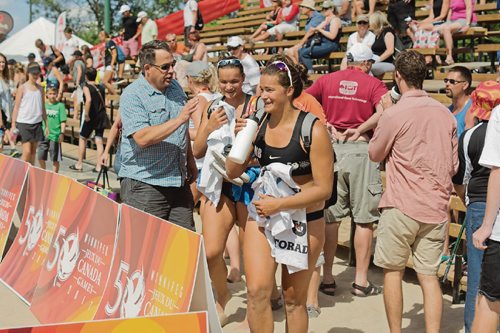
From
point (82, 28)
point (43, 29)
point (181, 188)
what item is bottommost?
point (82, 28)

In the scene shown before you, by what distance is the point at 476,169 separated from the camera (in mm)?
4211

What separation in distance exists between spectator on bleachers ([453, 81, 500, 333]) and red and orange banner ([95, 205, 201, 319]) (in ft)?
5.47

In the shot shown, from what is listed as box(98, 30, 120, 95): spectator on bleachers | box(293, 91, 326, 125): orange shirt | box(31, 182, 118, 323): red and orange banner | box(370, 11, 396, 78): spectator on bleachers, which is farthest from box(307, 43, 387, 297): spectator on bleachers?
box(98, 30, 120, 95): spectator on bleachers

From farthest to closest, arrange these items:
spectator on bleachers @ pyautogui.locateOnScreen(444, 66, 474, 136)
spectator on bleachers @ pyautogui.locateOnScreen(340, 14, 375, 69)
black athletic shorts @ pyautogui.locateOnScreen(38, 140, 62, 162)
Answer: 1. black athletic shorts @ pyautogui.locateOnScreen(38, 140, 62, 162)
2. spectator on bleachers @ pyautogui.locateOnScreen(340, 14, 375, 69)
3. spectator on bleachers @ pyautogui.locateOnScreen(444, 66, 474, 136)

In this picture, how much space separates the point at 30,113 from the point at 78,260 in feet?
18.9

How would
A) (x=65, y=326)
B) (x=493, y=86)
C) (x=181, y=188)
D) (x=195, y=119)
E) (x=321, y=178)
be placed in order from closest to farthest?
(x=65, y=326) < (x=321, y=178) < (x=493, y=86) < (x=181, y=188) < (x=195, y=119)

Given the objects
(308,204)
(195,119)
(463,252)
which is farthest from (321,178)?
(463,252)

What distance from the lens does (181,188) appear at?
5234mm

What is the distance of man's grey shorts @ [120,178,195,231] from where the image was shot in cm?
502

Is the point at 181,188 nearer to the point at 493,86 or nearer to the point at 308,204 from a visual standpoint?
the point at 308,204

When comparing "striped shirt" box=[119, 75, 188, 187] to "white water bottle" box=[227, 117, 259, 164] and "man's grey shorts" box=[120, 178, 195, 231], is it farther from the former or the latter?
"white water bottle" box=[227, 117, 259, 164]

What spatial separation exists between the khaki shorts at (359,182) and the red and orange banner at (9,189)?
3006mm

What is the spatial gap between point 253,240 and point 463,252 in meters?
2.77

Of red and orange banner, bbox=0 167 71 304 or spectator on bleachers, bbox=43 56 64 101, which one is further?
spectator on bleachers, bbox=43 56 64 101
